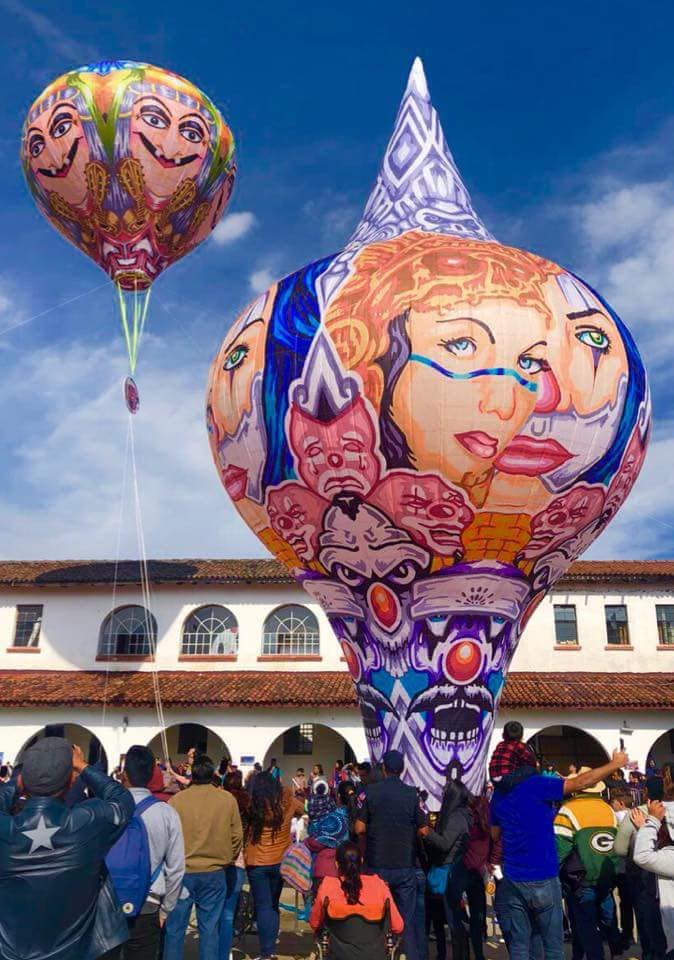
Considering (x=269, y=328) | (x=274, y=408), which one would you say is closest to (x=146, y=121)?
(x=269, y=328)

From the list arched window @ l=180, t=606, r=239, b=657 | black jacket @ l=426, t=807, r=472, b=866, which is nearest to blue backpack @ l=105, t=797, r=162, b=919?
black jacket @ l=426, t=807, r=472, b=866

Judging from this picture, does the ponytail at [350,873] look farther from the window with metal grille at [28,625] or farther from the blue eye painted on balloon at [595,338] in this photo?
the window with metal grille at [28,625]


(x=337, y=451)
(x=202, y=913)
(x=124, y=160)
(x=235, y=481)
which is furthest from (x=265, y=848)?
(x=124, y=160)

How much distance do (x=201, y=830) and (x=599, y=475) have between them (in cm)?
638

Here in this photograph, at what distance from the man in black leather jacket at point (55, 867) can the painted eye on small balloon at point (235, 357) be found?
24.5 feet

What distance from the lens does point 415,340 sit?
9492 mm

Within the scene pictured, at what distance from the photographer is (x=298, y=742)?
23891mm

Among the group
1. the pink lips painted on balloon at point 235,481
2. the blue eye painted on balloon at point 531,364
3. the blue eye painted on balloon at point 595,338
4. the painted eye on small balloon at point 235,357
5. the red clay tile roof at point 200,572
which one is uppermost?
the red clay tile roof at point 200,572

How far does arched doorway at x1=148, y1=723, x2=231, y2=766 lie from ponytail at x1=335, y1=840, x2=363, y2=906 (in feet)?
66.1

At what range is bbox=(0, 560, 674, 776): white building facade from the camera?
21359mm

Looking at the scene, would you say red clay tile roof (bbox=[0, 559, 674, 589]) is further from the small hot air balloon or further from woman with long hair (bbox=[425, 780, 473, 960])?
woman with long hair (bbox=[425, 780, 473, 960])

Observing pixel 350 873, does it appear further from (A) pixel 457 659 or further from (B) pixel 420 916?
(A) pixel 457 659

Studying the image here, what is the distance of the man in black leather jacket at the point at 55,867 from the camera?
11.1 ft

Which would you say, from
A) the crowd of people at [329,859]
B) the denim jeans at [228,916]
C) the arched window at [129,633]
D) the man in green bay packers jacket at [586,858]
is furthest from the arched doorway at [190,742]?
the man in green bay packers jacket at [586,858]
